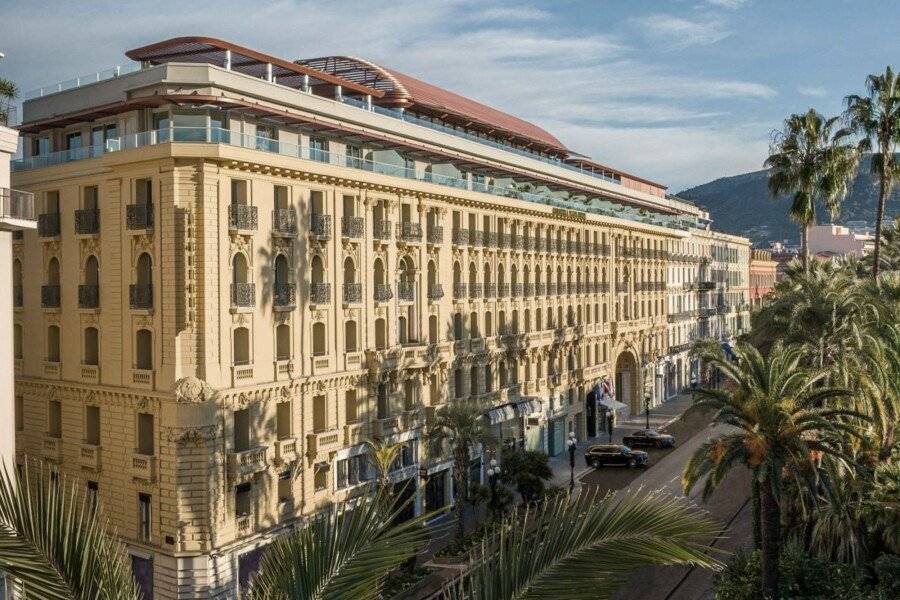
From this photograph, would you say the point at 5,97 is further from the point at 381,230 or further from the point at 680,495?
the point at 680,495

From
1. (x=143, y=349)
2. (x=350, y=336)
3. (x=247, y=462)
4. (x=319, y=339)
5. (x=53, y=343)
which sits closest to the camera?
(x=247, y=462)

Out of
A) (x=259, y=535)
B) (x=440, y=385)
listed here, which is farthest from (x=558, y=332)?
(x=259, y=535)

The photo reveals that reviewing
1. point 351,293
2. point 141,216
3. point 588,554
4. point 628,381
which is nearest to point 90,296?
point 141,216

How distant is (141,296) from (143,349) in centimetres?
245

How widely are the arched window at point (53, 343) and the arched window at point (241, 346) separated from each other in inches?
412

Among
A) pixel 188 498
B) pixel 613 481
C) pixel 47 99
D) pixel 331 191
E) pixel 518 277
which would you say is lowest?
pixel 613 481

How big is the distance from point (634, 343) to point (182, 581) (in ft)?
190

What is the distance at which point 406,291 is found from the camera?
48.9 metres

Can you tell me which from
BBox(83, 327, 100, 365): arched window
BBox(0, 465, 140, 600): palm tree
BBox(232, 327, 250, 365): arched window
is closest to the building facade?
BBox(232, 327, 250, 365): arched window

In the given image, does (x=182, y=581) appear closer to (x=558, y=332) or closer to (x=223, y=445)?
(x=223, y=445)

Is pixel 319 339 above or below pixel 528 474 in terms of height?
above

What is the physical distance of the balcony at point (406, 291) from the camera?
1905 inches

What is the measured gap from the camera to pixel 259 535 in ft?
125

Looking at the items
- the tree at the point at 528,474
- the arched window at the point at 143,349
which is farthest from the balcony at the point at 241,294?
the tree at the point at 528,474
